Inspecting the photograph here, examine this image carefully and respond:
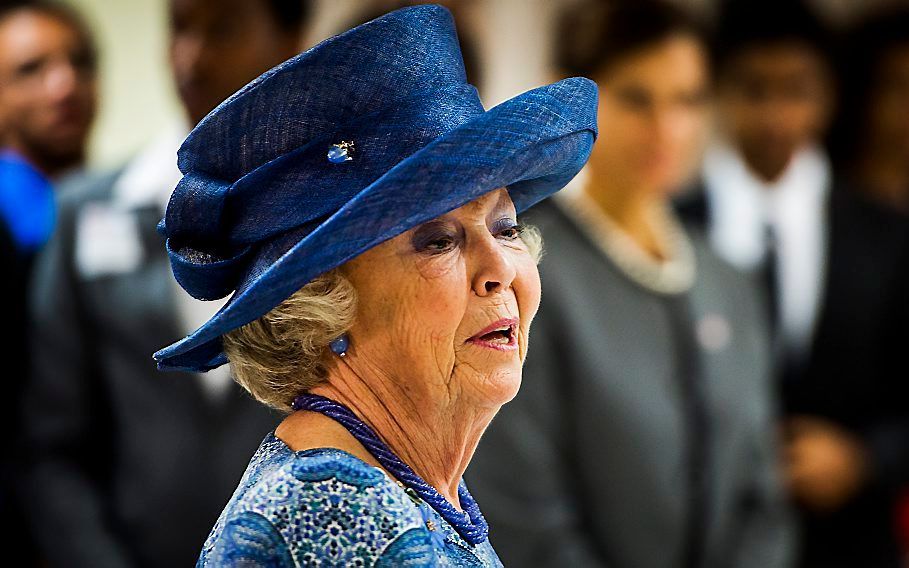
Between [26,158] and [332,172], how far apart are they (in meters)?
2.37

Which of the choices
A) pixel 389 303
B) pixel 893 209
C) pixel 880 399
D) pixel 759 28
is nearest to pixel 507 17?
pixel 759 28

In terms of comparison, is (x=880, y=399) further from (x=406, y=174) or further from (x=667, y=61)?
(x=406, y=174)

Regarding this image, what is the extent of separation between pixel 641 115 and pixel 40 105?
1521mm

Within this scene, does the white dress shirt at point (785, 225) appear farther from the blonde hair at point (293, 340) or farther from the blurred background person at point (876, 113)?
the blonde hair at point (293, 340)

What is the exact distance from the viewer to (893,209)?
12.2 feet

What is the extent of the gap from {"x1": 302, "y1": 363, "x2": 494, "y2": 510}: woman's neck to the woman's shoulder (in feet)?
0.30

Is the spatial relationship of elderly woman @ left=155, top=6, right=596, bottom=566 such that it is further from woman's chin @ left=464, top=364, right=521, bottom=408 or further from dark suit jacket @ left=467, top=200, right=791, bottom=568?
dark suit jacket @ left=467, top=200, right=791, bottom=568

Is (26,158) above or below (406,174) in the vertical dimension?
below

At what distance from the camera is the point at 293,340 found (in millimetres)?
1418

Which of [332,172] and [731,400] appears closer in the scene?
[332,172]

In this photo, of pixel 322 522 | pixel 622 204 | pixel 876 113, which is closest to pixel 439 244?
pixel 322 522

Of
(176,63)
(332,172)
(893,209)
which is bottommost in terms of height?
(893,209)

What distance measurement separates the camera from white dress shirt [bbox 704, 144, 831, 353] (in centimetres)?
353

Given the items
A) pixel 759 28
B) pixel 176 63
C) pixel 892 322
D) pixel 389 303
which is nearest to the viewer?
pixel 389 303
